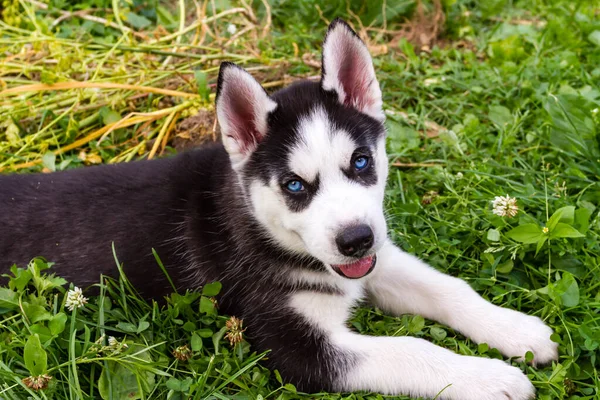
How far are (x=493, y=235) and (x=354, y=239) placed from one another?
3.70 ft

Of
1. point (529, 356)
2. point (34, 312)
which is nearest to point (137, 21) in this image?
point (34, 312)

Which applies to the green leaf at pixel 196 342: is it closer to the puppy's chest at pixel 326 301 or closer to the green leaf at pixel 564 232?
the puppy's chest at pixel 326 301

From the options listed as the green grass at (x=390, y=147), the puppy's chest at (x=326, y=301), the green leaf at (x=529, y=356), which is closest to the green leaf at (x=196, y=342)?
the green grass at (x=390, y=147)

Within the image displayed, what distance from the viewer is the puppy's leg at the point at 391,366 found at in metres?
3.18

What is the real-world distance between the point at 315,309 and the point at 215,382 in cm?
64

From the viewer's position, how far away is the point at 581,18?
19.8 feet

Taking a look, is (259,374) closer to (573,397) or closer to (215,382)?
(215,382)

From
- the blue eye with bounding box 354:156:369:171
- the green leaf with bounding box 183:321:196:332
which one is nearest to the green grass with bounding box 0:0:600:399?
the green leaf with bounding box 183:321:196:332

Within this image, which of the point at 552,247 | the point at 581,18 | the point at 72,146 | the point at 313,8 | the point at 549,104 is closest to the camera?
the point at 552,247

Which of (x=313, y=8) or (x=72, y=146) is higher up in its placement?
(x=313, y=8)

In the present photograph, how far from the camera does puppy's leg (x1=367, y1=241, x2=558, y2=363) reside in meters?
3.42

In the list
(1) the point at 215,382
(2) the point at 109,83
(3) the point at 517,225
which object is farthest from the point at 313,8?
(1) the point at 215,382

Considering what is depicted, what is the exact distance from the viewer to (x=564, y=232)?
3576mm

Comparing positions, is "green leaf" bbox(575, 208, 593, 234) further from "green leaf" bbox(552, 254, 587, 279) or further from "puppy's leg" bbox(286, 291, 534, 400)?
"puppy's leg" bbox(286, 291, 534, 400)
